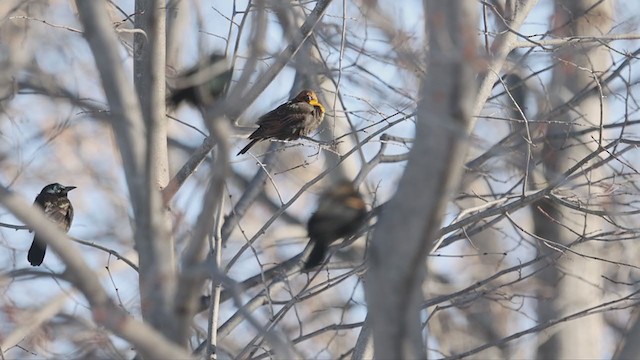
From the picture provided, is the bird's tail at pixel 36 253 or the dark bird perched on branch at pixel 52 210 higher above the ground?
the dark bird perched on branch at pixel 52 210

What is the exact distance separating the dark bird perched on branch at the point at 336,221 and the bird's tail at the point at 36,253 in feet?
6.03

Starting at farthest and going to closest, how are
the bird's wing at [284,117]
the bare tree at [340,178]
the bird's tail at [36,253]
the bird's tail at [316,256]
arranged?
the bird's tail at [36,253], the bird's wing at [284,117], the bird's tail at [316,256], the bare tree at [340,178]

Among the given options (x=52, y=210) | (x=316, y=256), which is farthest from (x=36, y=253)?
(x=316, y=256)

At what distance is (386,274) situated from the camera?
111 inches

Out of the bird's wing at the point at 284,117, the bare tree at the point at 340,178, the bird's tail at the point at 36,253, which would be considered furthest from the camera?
the bird's tail at the point at 36,253

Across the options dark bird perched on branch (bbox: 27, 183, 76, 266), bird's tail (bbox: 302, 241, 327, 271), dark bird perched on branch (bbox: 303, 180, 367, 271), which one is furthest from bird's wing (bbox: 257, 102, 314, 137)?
dark bird perched on branch (bbox: 27, 183, 76, 266)

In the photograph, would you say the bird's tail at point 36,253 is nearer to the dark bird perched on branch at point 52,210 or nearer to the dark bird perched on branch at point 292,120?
the dark bird perched on branch at point 52,210

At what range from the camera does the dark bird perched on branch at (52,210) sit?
705 centimetres

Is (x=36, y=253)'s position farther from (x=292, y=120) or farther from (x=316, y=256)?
(x=316, y=256)

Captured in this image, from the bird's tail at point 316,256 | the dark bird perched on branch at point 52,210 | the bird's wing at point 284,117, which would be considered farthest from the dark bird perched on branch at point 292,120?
the dark bird perched on branch at point 52,210

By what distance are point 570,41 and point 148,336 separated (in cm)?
326

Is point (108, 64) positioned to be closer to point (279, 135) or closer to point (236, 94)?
point (236, 94)

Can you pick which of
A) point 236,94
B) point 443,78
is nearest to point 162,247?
point 236,94

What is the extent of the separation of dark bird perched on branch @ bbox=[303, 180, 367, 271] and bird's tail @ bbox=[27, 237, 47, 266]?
1839 mm
